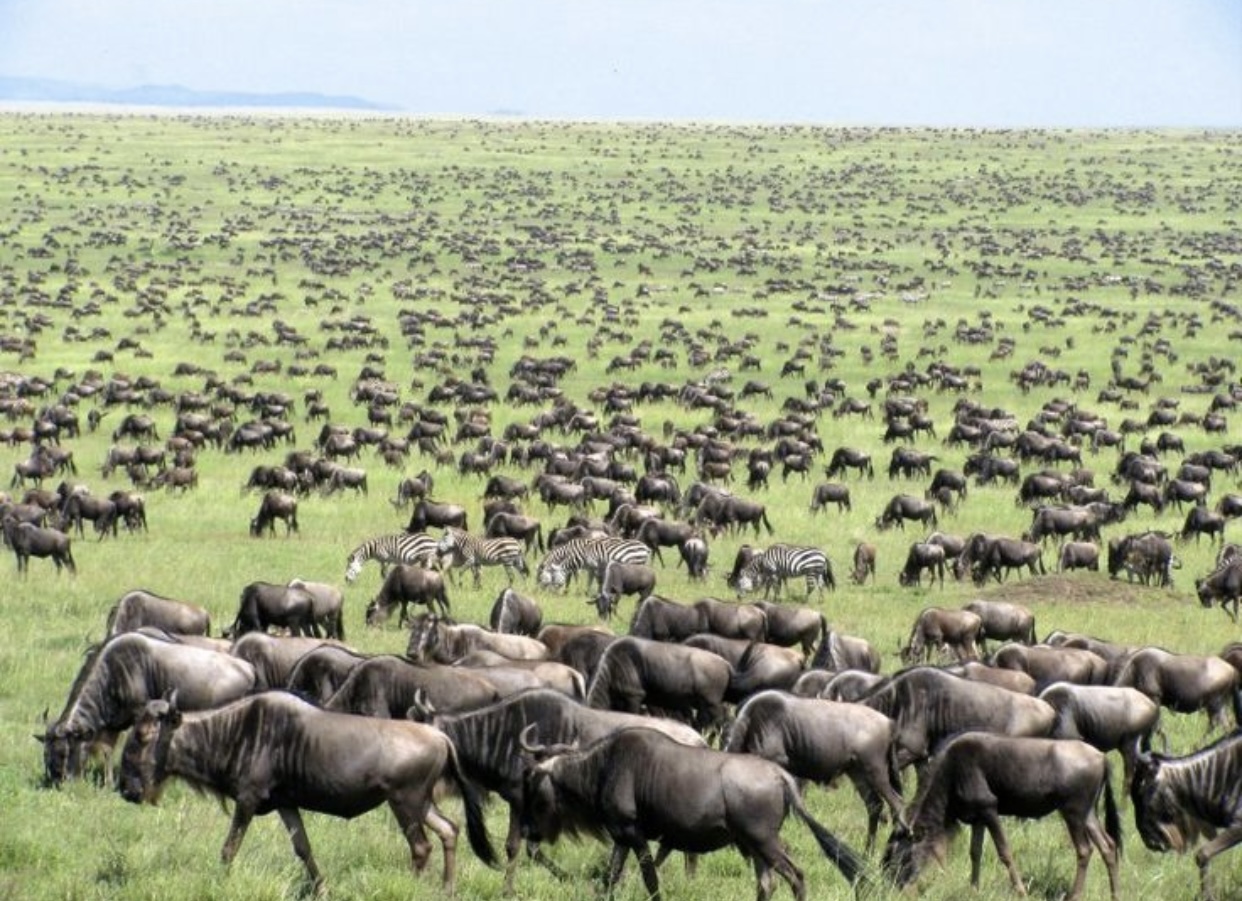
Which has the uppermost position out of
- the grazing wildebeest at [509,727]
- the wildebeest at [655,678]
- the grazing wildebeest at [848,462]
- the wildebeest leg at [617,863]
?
the grazing wildebeest at [509,727]

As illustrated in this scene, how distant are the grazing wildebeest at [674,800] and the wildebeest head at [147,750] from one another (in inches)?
102

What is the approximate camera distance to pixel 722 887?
1173 cm

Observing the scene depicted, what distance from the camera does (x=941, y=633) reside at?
20.7 m

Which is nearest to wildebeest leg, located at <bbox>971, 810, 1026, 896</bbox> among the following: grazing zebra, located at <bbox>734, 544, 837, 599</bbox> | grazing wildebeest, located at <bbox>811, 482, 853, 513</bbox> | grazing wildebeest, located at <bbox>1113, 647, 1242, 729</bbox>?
grazing wildebeest, located at <bbox>1113, 647, 1242, 729</bbox>

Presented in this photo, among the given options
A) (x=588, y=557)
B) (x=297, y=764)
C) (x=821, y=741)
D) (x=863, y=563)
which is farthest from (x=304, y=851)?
(x=863, y=563)

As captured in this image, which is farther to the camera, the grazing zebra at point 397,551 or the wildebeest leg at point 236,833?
the grazing zebra at point 397,551

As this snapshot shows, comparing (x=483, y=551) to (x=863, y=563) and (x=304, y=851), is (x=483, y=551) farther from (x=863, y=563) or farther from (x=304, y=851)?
(x=304, y=851)

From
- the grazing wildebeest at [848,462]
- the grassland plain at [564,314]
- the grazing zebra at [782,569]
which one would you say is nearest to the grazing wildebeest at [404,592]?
the grassland plain at [564,314]

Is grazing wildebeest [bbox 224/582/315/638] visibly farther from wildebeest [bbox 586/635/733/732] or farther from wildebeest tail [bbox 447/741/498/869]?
wildebeest tail [bbox 447/741/498/869]

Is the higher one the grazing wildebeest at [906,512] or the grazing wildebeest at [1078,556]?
the grazing wildebeest at [1078,556]

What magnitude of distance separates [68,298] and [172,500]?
38.2 meters

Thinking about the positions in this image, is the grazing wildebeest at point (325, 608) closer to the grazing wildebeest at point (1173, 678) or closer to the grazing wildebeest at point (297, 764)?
the grazing wildebeest at point (297, 764)

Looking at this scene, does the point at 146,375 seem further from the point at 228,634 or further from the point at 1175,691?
the point at 1175,691

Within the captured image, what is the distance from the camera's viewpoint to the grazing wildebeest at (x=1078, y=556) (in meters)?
28.3
